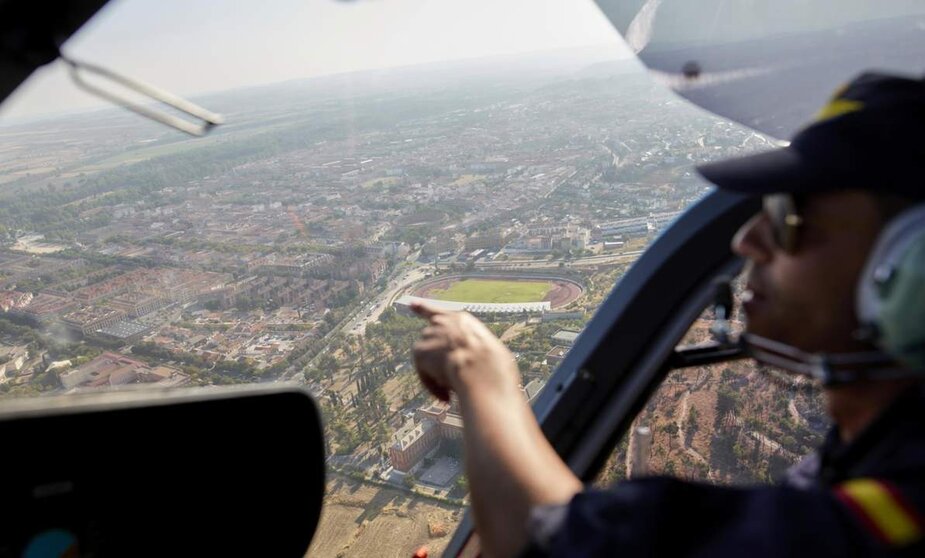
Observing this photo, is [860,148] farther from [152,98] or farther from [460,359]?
[152,98]

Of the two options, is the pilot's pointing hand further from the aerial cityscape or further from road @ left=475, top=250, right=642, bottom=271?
road @ left=475, top=250, right=642, bottom=271

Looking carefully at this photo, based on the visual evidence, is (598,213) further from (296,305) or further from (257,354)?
(257,354)

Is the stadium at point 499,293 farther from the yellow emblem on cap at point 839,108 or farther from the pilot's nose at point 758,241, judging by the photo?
the yellow emblem on cap at point 839,108

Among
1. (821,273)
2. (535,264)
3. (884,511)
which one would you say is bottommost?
(535,264)

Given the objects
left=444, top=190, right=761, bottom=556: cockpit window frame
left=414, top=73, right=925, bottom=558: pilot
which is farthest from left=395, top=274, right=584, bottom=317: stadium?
left=414, top=73, right=925, bottom=558: pilot

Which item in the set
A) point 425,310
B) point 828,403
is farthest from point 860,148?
point 425,310

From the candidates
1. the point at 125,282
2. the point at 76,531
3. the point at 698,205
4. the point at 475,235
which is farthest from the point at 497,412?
the point at 125,282
